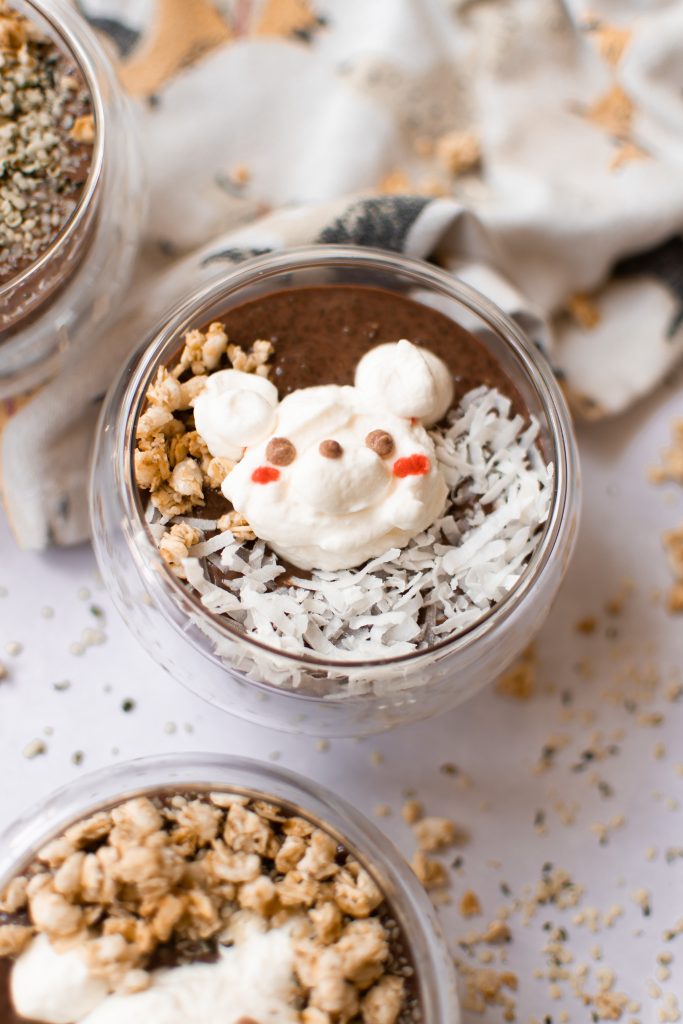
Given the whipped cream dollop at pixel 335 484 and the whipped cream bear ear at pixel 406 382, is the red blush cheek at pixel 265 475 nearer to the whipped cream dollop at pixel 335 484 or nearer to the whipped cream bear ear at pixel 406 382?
the whipped cream dollop at pixel 335 484

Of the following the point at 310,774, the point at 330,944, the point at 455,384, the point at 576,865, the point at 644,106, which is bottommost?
the point at 330,944

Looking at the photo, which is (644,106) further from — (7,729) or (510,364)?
(7,729)

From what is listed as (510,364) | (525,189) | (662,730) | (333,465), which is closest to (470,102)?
(525,189)

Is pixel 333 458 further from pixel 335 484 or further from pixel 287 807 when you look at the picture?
pixel 287 807

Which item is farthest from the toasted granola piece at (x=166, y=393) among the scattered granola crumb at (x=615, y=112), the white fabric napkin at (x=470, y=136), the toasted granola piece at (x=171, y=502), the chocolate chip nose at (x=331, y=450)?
the scattered granola crumb at (x=615, y=112)

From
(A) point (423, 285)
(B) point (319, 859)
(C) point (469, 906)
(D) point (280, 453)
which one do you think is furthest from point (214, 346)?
(C) point (469, 906)

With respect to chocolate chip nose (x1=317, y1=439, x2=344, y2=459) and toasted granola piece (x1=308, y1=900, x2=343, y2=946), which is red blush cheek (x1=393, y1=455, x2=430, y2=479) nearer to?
chocolate chip nose (x1=317, y1=439, x2=344, y2=459)
